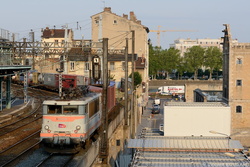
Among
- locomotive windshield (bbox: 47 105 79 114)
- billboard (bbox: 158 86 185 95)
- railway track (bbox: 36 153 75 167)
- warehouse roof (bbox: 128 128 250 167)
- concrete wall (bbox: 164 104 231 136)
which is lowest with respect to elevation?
billboard (bbox: 158 86 185 95)

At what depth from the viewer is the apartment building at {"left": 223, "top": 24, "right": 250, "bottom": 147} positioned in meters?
58.4

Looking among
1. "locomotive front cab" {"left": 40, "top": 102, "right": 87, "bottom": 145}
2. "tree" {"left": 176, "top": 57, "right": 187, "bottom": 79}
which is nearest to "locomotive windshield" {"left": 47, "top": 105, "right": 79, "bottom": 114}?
"locomotive front cab" {"left": 40, "top": 102, "right": 87, "bottom": 145}

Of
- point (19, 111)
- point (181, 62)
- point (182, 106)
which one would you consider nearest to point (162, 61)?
point (181, 62)

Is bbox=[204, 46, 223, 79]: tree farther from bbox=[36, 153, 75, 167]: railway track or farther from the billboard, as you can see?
bbox=[36, 153, 75, 167]: railway track

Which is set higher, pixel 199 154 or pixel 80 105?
pixel 80 105

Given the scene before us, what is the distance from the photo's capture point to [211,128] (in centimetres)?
2411

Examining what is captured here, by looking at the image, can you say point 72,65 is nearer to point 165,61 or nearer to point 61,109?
point 61,109

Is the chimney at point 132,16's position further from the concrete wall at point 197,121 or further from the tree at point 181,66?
the concrete wall at point 197,121

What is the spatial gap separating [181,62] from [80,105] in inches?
4820

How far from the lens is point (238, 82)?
194 ft

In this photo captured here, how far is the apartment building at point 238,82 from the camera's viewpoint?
58.4 metres

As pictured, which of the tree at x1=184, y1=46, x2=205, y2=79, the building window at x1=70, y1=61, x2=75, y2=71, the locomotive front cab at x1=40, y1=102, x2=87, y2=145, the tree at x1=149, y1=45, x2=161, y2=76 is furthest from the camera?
the tree at x1=184, y1=46, x2=205, y2=79

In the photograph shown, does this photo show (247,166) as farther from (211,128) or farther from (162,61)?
(162,61)

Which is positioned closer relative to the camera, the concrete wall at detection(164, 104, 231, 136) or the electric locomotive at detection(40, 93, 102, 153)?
the electric locomotive at detection(40, 93, 102, 153)
